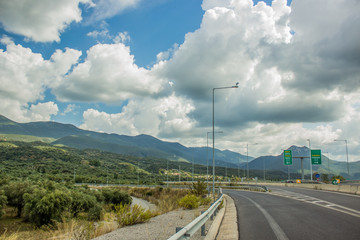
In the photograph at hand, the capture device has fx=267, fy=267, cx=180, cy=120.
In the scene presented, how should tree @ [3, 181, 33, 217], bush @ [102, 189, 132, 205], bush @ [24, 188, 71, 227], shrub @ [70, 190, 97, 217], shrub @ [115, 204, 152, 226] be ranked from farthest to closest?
1. bush @ [102, 189, 132, 205]
2. tree @ [3, 181, 33, 217]
3. shrub @ [70, 190, 97, 217]
4. bush @ [24, 188, 71, 227]
5. shrub @ [115, 204, 152, 226]

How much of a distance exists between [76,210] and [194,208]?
2469cm

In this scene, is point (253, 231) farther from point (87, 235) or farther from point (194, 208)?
point (194, 208)

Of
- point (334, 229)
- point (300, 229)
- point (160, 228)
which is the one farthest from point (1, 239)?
point (334, 229)

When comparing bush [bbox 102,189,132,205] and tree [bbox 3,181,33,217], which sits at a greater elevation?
tree [bbox 3,181,33,217]

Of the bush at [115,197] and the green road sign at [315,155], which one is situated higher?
the green road sign at [315,155]

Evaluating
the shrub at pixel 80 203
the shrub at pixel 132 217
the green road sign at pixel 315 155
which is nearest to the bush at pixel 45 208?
the shrub at pixel 80 203

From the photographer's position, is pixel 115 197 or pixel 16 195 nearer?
pixel 16 195

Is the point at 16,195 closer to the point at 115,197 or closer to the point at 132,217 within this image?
the point at 115,197

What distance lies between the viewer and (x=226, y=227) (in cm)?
972

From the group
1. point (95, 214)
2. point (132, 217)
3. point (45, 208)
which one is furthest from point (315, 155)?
point (132, 217)

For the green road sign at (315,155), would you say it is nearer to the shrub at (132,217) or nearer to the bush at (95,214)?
the bush at (95,214)

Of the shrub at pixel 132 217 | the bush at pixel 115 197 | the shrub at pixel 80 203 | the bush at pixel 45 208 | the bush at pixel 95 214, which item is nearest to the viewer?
the shrub at pixel 132 217

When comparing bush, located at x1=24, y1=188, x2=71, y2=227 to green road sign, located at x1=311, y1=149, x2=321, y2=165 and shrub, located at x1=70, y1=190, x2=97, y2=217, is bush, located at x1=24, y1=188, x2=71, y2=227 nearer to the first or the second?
shrub, located at x1=70, y1=190, x2=97, y2=217

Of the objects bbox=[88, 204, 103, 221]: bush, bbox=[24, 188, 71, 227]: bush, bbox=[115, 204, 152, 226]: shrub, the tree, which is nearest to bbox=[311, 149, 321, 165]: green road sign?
bbox=[88, 204, 103, 221]: bush
